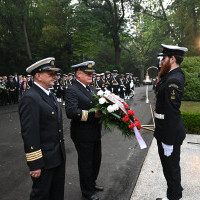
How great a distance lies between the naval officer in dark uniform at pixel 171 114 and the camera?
9.26 ft

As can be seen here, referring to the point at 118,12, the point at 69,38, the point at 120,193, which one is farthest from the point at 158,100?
the point at 118,12

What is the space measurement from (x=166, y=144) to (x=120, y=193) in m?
1.39

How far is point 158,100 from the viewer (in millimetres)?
3189

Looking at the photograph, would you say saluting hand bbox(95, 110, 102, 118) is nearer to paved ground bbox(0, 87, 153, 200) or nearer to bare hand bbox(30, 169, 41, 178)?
bare hand bbox(30, 169, 41, 178)

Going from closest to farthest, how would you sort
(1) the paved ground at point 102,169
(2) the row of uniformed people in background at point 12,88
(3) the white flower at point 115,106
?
(3) the white flower at point 115,106
(1) the paved ground at point 102,169
(2) the row of uniformed people in background at point 12,88

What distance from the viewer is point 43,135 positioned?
253 cm

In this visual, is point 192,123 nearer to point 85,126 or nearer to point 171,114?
point 171,114

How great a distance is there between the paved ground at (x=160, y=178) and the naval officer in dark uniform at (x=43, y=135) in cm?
162

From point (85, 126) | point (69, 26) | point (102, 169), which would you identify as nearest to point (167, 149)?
point (85, 126)

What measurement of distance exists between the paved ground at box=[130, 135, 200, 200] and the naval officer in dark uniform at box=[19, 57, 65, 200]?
162cm

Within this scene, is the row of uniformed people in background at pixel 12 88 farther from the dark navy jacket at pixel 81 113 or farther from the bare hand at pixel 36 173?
the bare hand at pixel 36 173

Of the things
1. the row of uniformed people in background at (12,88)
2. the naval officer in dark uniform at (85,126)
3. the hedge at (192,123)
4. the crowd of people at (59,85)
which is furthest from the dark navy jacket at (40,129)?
the row of uniformed people in background at (12,88)

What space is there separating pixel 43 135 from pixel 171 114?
68.6 inches

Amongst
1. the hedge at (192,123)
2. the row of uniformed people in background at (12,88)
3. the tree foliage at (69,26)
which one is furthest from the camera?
the tree foliage at (69,26)
